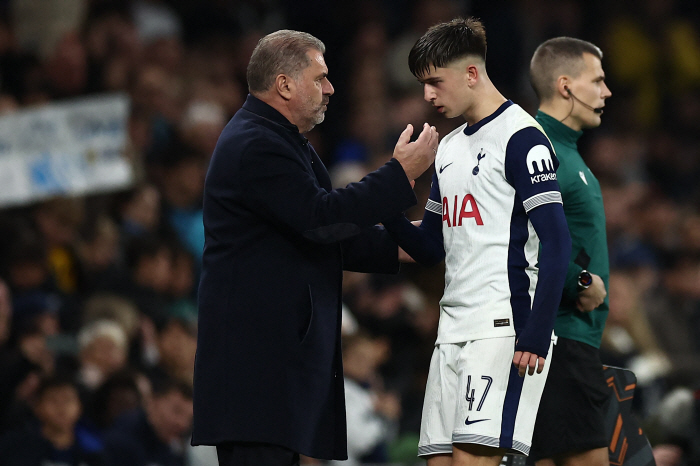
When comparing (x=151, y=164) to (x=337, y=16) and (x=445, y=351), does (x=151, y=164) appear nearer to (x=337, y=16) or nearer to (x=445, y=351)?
(x=337, y=16)

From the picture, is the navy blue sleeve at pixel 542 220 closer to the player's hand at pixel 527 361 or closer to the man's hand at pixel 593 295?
the player's hand at pixel 527 361

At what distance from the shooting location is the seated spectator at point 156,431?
5.93m

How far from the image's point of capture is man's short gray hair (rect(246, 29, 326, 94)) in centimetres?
384

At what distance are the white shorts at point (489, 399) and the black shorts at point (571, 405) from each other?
327 millimetres

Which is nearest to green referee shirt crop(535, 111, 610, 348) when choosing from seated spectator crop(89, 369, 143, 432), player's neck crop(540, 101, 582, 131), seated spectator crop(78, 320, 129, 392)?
player's neck crop(540, 101, 582, 131)

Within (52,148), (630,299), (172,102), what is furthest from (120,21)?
(630,299)

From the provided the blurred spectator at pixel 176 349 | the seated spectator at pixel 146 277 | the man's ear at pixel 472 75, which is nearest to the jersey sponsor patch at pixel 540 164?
the man's ear at pixel 472 75

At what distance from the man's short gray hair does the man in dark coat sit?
12 centimetres

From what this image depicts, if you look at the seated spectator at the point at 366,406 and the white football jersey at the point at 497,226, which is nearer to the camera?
the white football jersey at the point at 497,226

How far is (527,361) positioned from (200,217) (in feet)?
16.3

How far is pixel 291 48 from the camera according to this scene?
386 cm

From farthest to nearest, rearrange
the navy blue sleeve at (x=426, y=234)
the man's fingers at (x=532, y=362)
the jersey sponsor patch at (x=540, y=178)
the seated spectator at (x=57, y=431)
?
the seated spectator at (x=57, y=431), the navy blue sleeve at (x=426, y=234), the jersey sponsor patch at (x=540, y=178), the man's fingers at (x=532, y=362)

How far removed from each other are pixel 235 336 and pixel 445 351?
2.41 ft

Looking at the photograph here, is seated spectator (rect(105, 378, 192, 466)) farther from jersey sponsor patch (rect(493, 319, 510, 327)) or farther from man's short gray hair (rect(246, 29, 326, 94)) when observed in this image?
jersey sponsor patch (rect(493, 319, 510, 327))
